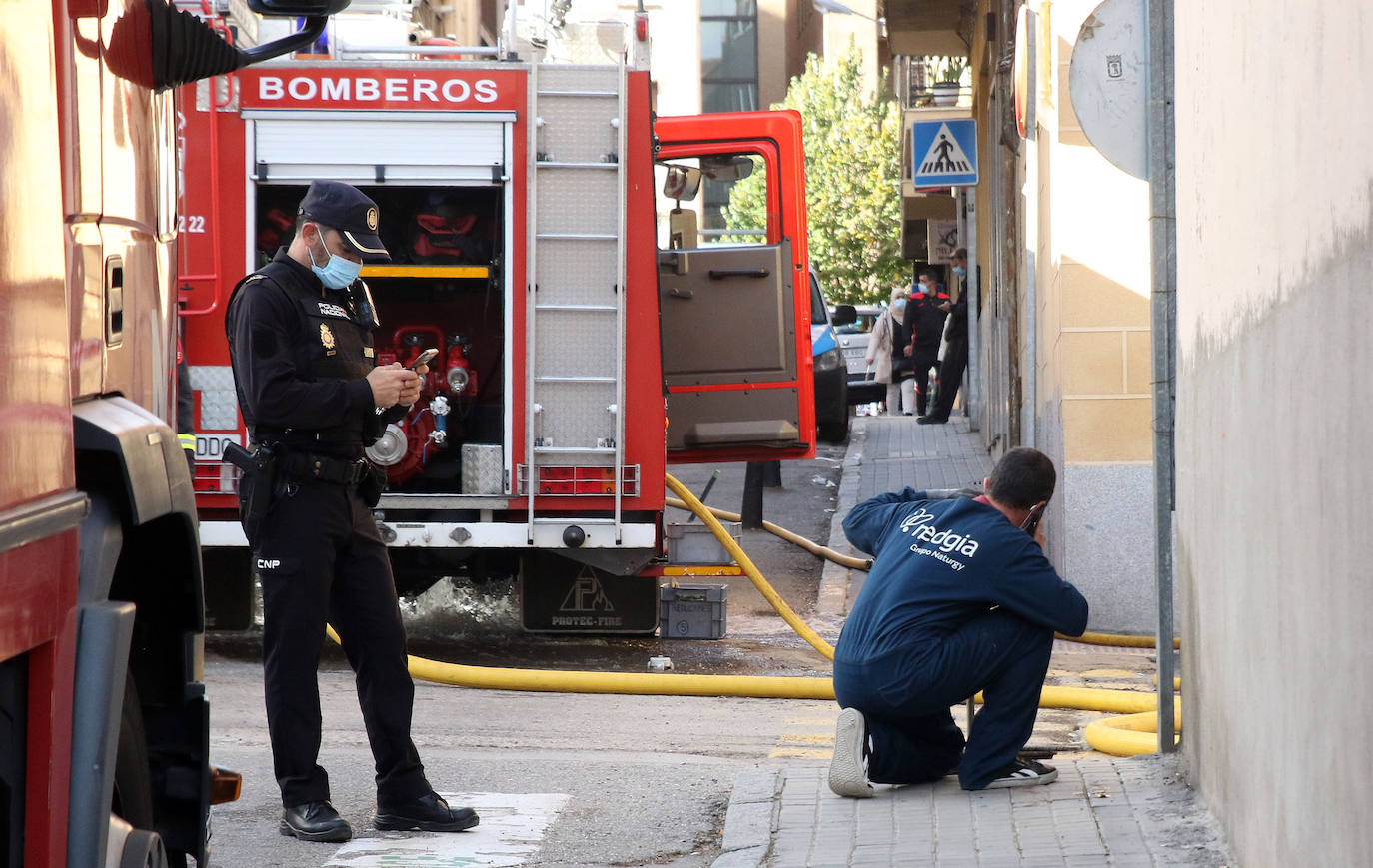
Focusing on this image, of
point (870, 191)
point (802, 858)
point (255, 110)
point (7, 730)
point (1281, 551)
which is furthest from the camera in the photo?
point (870, 191)

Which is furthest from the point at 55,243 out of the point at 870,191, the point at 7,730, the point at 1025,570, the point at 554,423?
the point at 870,191

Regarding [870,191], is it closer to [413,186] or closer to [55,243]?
[413,186]

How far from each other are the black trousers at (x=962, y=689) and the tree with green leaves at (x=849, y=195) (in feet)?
124

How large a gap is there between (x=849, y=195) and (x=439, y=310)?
3507 cm

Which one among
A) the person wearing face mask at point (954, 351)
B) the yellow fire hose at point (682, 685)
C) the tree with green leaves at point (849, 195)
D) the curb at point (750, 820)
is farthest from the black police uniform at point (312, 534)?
the tree with green leaves at point (849, 195)

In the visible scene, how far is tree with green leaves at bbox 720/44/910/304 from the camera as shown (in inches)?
1702

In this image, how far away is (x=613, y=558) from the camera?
8.46 meters

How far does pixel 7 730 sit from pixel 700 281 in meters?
7.14

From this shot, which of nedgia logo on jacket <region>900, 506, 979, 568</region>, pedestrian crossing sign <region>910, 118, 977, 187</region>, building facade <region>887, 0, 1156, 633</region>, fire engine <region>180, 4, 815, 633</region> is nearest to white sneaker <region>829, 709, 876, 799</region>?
nedgia logo on jacket <region>900, 506, 979, 568</region>

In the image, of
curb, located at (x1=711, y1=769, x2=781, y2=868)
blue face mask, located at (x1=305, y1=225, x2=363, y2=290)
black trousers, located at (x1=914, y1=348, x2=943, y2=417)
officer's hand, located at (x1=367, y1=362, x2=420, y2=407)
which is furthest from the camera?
black trousers, located at (x1=914, y1=348, x2=943, y2=417)

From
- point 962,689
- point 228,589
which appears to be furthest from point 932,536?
point 228,589

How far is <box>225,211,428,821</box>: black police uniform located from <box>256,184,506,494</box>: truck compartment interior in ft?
11.0

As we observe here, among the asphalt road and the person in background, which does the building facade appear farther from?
the person in background

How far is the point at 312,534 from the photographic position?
15.6 ft
